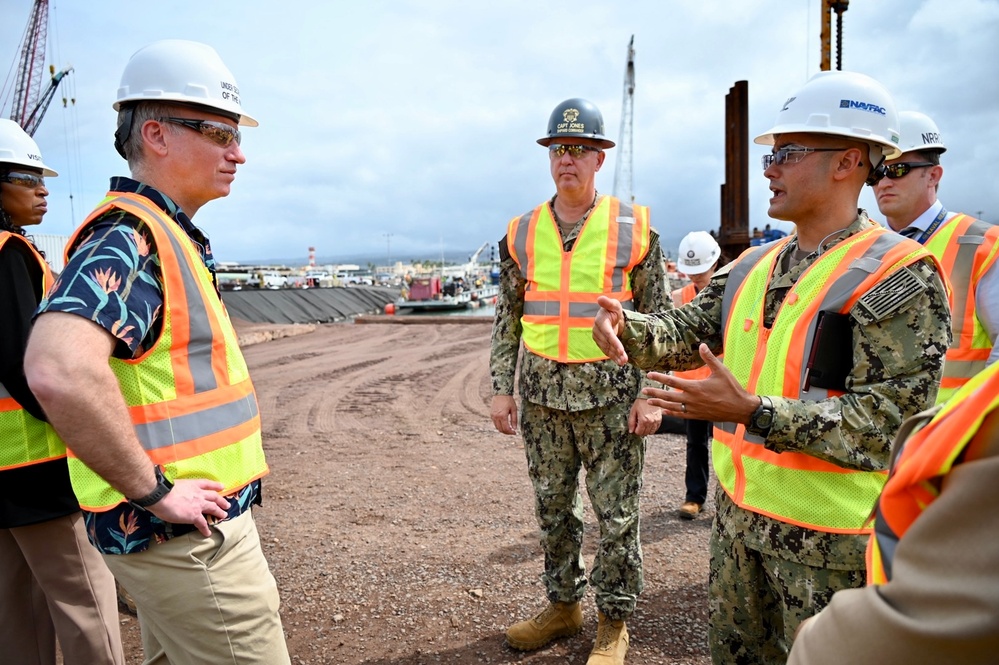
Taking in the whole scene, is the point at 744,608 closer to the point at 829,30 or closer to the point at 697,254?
the point at 697,254

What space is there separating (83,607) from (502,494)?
150 inches

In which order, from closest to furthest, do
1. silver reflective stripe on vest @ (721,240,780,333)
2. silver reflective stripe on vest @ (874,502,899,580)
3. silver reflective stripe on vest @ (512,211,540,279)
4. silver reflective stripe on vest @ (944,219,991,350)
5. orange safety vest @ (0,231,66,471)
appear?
silver reflective stripe on vest @ (874,502,899,580)
silver reflective stripe on vest @ (721,240,780,333)
orange safety vest @ (0,231,66,471)
silver reflective stripe on vest @ (944,219,991,350)
silver reflective stripe on vest @ (512,211,540,279)

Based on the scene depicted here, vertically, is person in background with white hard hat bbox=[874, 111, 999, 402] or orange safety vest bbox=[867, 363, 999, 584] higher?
person in background with white hard hat bbox=[874, 111, 999, 402]

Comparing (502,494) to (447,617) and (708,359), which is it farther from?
(708,359)

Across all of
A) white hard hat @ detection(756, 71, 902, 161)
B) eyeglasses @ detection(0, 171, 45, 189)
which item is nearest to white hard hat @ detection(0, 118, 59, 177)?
eyeglasses @ detection(0, 171, 45, 189)

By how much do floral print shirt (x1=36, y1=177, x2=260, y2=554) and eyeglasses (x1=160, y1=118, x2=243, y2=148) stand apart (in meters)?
0.42

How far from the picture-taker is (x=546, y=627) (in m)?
3.58

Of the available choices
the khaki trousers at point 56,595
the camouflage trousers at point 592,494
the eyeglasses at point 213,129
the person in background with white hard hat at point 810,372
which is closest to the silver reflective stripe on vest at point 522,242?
the camouflage trousers at point 592,494

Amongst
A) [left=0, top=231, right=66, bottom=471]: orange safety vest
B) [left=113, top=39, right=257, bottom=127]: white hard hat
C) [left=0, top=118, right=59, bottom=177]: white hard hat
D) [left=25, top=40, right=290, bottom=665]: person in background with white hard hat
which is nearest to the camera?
[left=25, top=40, right=290, bottom=665]: person in background with white hard hat

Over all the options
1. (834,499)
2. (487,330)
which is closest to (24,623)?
(834,499)

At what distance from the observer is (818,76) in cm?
232

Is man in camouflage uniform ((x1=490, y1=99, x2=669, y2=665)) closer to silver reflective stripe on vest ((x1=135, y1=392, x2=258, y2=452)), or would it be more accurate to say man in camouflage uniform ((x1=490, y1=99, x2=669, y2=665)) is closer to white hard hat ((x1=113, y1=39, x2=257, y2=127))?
silver reflective stripe on vest ((x1=135, y1=392, x2=258, y2=452))

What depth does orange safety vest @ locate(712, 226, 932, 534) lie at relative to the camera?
2.04 m

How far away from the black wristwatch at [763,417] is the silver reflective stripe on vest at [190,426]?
1.59 m
